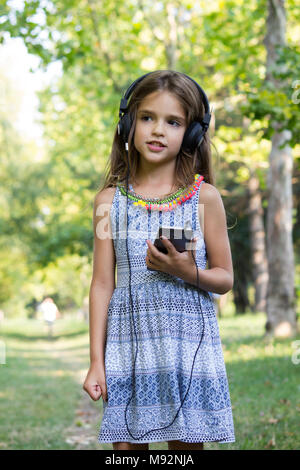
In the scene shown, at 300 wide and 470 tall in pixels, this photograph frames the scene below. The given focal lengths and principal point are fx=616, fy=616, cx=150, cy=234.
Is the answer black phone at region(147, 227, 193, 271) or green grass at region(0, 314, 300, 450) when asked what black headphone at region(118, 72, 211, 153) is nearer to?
black phone at region(147, 227, 193, 271)

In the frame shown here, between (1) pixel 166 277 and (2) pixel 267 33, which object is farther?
(2) pixel 267 33

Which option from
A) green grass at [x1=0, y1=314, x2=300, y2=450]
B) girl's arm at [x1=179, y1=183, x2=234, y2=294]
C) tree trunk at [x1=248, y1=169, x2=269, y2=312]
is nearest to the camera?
girl's arm at [x1=179, y1=183, x2=234, y2=294]

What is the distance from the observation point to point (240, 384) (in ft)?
24.4

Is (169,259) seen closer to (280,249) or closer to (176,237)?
(176,237)

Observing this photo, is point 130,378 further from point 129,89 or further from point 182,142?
point 129,89

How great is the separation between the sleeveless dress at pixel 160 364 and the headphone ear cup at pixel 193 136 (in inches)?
18.3

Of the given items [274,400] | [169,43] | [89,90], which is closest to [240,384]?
[274,400]

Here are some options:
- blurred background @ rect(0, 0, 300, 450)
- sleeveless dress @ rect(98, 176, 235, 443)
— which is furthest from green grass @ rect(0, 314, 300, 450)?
sleeveless dress @ rect(98, 176, 235, 443)

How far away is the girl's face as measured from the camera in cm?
266

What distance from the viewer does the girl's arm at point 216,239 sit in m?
2.58

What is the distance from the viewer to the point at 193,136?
8.87 feet

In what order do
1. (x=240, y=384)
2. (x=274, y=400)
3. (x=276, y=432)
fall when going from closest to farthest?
(x=276, y=432), (x=274, y=400), (x=240, y=384)

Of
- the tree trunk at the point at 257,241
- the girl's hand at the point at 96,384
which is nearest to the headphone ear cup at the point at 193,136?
the girl's hand at the point at 96,384

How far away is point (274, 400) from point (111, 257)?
421 cm
